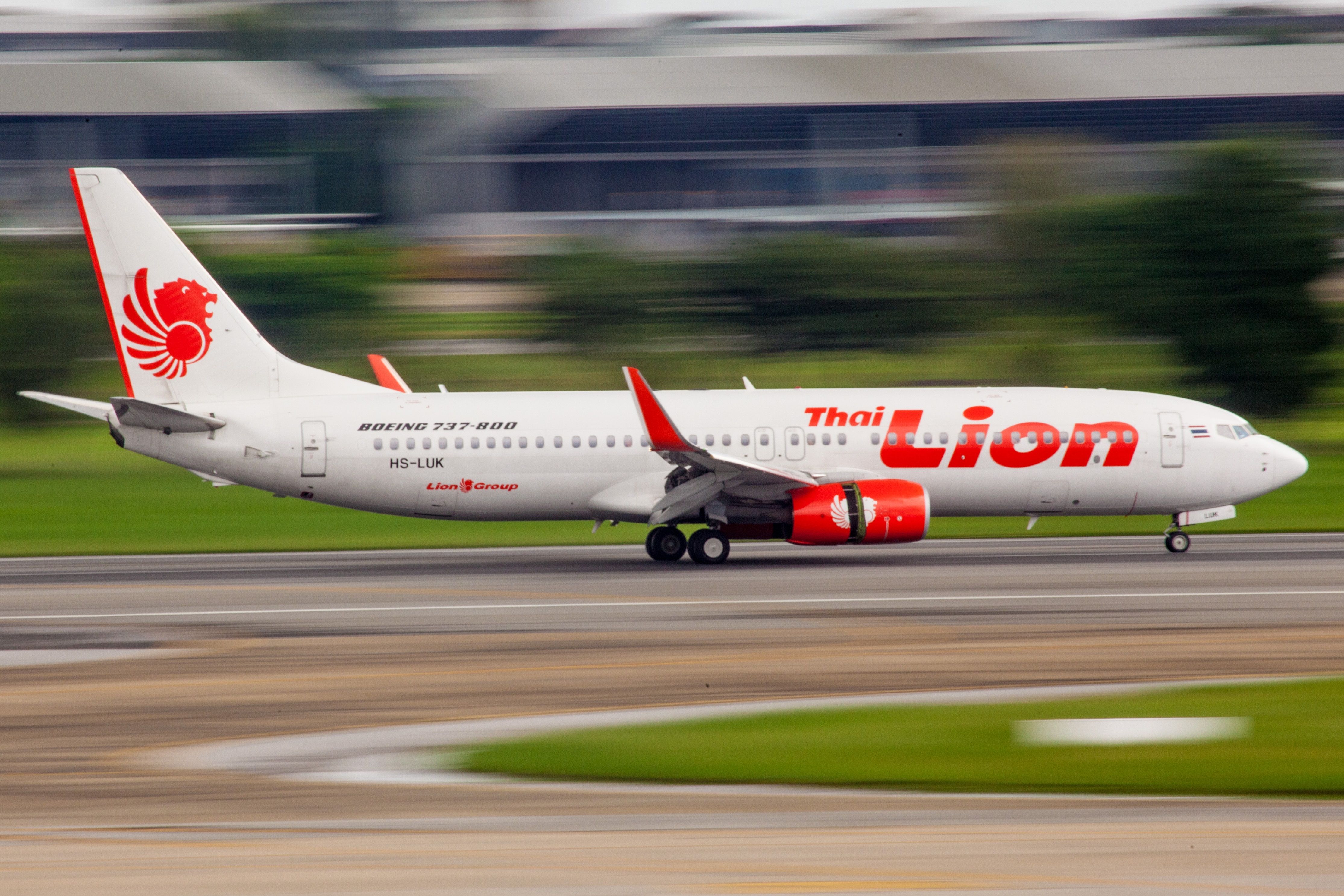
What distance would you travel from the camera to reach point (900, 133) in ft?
325

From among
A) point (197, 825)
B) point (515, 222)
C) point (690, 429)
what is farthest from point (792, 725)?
point (515, 222)

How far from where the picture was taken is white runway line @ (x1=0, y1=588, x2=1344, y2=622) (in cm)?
2239

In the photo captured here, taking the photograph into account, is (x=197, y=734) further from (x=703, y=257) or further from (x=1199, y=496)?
(x=703, y=257)

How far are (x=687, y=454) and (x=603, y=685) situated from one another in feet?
34.6

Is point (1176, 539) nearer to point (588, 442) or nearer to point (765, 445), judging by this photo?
point (765, 445)

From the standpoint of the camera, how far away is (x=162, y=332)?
28.5 meters

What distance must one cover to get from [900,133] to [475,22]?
3771 cm

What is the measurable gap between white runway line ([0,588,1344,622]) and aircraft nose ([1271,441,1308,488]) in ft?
18.7

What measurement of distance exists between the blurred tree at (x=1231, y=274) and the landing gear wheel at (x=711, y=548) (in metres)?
24.9

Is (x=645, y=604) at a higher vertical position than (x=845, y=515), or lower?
lower

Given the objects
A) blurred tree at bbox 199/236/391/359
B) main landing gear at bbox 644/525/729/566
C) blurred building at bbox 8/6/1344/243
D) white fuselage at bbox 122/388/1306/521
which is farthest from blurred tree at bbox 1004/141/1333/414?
blurred building at bbox 8/6/1344/243

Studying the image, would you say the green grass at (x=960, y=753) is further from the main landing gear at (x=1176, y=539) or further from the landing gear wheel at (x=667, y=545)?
the main landing gear at (x=1176, y=539)

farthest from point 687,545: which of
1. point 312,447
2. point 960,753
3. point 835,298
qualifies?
point 835,298

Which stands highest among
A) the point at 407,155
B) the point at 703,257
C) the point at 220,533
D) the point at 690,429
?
the point at 407,155
